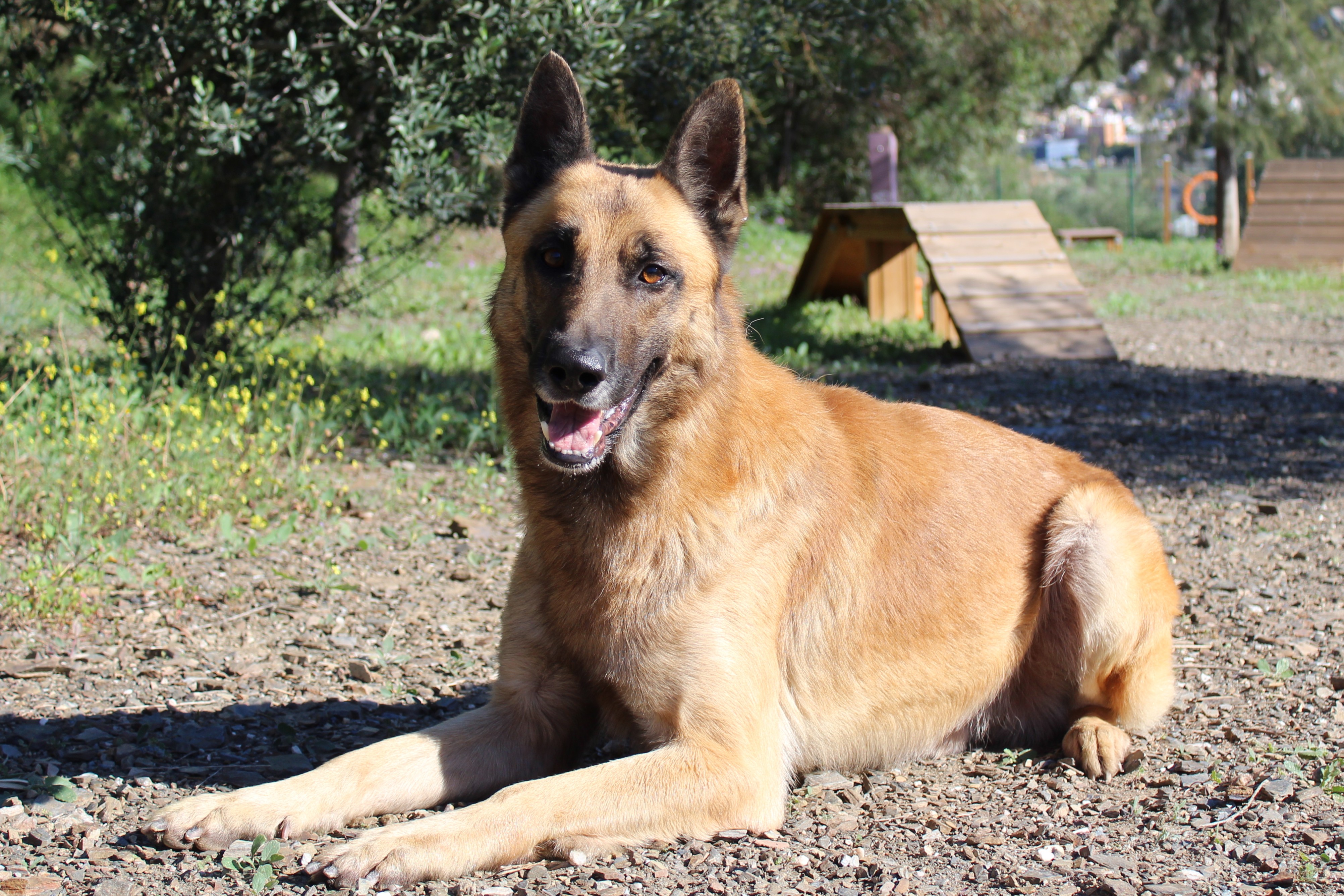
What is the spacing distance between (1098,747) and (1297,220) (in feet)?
54.3

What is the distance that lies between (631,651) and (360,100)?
553cm

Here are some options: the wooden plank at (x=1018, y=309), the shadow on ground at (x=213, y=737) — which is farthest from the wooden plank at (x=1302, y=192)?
the shadow on ground at (x=213, y=737)

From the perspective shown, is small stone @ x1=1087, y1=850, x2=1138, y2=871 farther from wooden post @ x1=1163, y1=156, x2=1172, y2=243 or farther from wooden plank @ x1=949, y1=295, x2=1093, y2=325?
wooden post @ x1=1163, y1=156, x2=1172, y2=243

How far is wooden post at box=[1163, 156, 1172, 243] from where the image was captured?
2359cm

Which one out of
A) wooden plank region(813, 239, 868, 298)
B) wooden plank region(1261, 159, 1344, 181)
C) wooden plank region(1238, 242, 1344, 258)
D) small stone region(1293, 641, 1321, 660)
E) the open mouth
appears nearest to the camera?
the open mouth

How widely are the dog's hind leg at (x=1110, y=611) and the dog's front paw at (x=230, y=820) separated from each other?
7.31 ft

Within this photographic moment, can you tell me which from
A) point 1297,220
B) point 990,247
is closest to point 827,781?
point 990,247

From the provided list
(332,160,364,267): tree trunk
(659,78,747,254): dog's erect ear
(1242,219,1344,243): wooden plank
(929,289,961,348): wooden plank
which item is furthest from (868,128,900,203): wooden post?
(659,78,747,254): dog's erect ear

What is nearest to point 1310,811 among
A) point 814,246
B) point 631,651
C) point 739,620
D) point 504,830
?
point 739,620

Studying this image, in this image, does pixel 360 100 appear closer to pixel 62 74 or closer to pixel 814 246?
pixel 814 246

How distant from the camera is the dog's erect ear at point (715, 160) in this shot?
3.12m

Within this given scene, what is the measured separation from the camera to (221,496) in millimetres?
5469

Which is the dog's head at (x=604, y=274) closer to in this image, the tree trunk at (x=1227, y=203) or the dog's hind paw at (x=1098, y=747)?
the dog's hind paw at (x=1098, y=747)

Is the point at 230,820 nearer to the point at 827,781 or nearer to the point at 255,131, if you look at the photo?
the point at 827,781
